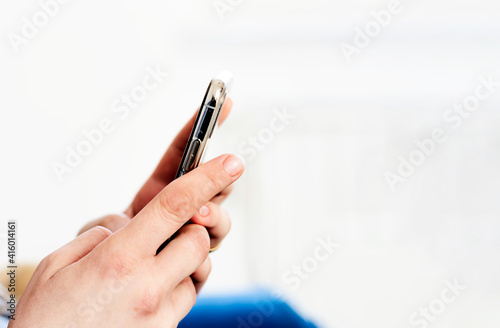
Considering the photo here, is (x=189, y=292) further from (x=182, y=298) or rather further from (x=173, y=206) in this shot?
(x=173, y=206)

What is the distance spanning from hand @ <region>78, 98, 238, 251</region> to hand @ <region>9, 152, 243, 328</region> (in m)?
0.14

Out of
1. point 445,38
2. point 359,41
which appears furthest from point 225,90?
point 445,38

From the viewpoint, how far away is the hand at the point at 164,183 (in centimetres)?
59

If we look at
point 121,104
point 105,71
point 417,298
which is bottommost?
point 417,298

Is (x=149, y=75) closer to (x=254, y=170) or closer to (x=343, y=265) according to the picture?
(x=254, y=170)

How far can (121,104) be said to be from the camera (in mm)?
1818

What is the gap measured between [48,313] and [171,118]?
60.6 inches

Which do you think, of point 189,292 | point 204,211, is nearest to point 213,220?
point 204,211

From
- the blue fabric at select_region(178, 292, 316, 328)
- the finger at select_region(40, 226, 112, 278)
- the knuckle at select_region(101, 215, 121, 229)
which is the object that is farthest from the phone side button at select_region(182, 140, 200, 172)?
the blue fabric at select_region(178, 292, 316, 328)

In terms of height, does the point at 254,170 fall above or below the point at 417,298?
above

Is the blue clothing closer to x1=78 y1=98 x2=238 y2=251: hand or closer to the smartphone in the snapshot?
x1=78 y1=98 x2=238 y2=251: hand

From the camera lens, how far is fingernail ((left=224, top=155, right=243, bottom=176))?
44cm

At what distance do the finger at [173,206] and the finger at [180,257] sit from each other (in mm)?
14

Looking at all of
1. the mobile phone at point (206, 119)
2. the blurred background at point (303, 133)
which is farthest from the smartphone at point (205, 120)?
the blurred background at point (303, 133)
